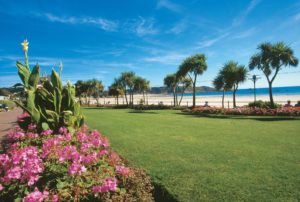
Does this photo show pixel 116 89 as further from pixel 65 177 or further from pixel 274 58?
pixel 65 177

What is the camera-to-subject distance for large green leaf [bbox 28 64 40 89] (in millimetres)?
6680

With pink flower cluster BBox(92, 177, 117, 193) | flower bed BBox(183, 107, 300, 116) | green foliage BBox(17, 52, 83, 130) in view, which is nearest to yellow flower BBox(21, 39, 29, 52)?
green foliage BBox(17, 52, 83, 130)

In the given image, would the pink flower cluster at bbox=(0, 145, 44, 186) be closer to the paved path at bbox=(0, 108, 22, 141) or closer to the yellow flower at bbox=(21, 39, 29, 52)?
the yellow flower at bbox=(21, 39, 29, 52)

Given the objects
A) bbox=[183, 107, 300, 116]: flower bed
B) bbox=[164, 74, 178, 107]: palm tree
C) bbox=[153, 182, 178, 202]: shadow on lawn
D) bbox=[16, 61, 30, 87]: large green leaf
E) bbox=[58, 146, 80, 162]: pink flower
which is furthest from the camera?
bbox=[164, 74, 178, 107]: palm tree

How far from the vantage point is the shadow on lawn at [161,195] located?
159 inches

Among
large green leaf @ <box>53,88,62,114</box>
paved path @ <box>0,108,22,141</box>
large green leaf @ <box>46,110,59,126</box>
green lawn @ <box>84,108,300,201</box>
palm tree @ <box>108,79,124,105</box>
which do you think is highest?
palm tree @ <box>108,79,124,105</box>

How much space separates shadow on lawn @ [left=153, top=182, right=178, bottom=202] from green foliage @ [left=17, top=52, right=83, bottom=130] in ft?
10.9

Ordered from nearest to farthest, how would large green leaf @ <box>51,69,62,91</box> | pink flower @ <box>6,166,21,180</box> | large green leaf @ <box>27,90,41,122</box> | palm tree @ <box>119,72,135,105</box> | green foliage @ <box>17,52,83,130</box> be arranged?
pink flower @ <box>6,166,21,180</box> < large green leaf @ <box>27,90,41,122</box> < green foliage @ <box>17,52,83,130</box> < large green leaf @ <box>51,69,62,91</box> < palm tree @ <box>119,72,135,105</box>

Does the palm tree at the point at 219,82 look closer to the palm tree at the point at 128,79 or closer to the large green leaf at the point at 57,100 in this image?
the palm tree at the point at 128,79

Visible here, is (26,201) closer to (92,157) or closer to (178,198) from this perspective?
(92,157)

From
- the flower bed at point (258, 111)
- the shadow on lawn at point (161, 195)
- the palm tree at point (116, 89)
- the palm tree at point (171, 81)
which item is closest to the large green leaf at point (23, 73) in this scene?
the shadow on lawn at point (161, 195)

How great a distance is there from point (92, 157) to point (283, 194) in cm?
324

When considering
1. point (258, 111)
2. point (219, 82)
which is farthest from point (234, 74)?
point (258, 111)

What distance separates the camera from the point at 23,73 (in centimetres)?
670
